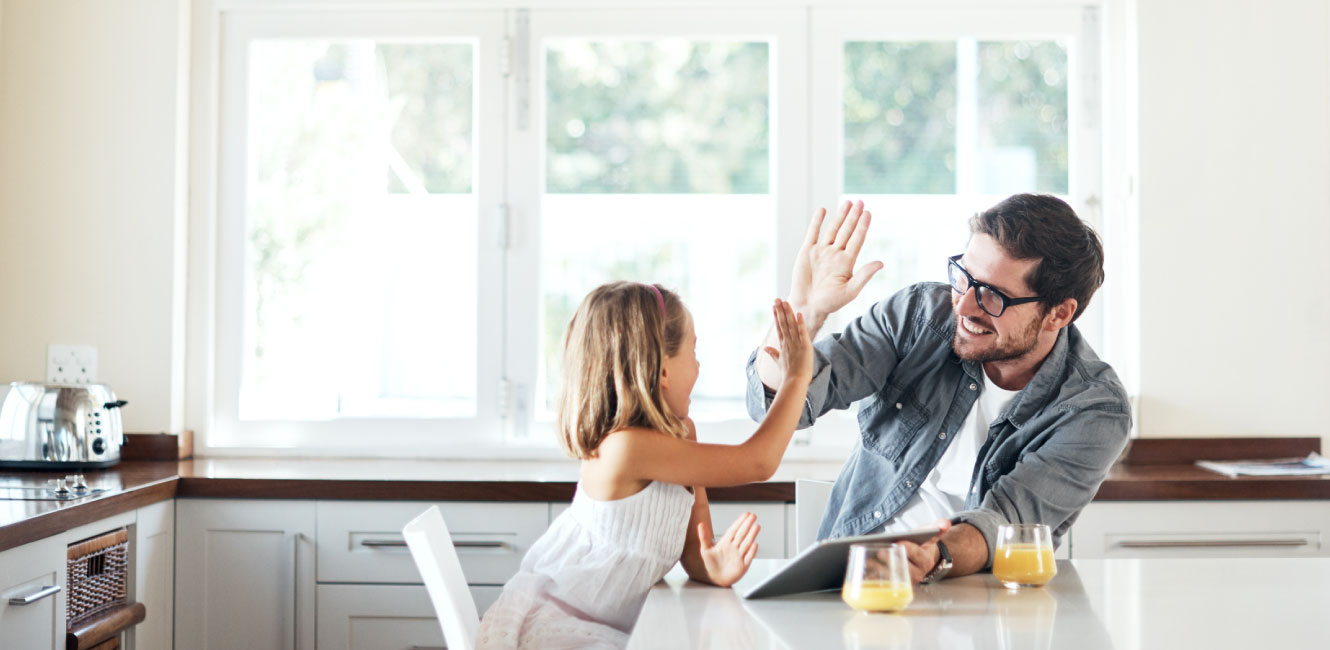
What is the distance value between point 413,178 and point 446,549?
1.69 metres

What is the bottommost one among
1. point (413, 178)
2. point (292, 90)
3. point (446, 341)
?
point (446, 341)

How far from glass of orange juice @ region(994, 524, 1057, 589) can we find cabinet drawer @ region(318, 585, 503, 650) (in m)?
1.40

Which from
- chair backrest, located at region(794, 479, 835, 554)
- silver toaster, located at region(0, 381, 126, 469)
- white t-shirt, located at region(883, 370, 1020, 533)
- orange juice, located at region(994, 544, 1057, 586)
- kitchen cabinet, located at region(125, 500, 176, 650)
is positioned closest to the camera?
orange juice, located at region(994, 544, 1057, 586)

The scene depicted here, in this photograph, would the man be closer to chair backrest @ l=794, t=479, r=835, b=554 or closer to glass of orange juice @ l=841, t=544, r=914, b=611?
chair backrest @ l=794, t=479, r=835, b=554

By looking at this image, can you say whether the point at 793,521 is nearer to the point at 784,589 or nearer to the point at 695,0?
the point at 784,589

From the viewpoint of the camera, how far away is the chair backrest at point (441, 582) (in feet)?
4.67

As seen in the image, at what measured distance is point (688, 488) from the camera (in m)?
1.75

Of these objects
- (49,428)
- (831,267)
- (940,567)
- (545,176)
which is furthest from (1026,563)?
(49,428)

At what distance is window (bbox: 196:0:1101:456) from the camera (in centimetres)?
304

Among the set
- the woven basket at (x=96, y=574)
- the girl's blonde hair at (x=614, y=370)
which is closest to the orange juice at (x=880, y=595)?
the girl's blonde hair at (x=614, y=370)

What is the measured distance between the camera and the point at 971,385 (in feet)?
6.14

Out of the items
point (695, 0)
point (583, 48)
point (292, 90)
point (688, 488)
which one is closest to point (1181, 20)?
point (695, 0)

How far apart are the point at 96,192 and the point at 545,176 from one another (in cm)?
121

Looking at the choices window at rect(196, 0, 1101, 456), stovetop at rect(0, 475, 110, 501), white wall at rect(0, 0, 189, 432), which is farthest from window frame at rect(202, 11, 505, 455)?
stovetop at rect(0, 475, 110, 501)
